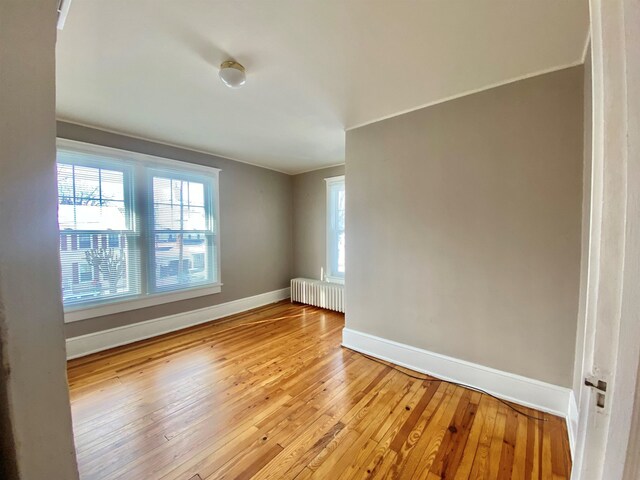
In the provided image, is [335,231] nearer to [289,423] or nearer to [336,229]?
→ [336,229]

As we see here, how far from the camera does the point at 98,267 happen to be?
2697mm

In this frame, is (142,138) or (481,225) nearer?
(481,225)

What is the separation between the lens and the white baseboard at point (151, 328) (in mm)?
2600

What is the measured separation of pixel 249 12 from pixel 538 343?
274 centimetres

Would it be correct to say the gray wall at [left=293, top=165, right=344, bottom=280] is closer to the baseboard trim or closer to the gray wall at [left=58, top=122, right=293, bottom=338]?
the gray wall at [left=58, top=122, right=293, bottom=338]

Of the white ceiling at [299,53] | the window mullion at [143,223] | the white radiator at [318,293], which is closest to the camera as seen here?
the white ceiling at [299,53]

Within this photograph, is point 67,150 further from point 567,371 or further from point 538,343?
point 567,371

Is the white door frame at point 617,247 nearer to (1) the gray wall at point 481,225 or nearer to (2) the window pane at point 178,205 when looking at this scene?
(1) the gray wall at point 481,225

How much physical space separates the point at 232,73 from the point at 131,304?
2.76 m

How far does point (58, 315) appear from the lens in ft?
1.40

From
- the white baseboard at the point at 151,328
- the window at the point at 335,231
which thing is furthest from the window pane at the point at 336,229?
the white baseboard at the point at 151,328

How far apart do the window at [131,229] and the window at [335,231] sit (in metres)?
1.81

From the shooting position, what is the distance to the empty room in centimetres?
41

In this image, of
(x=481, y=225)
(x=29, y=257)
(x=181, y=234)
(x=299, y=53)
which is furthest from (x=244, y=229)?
(x=29, y=257)
